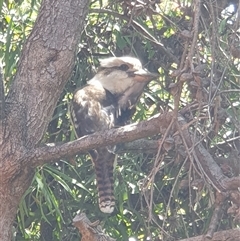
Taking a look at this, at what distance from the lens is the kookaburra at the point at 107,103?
3.38 metres

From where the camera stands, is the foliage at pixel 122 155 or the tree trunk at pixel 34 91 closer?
the tree trunk at pixel 34 91

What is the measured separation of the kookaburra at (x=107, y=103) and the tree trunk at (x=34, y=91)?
0.59m

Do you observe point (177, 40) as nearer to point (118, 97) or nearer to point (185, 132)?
point (118, 97)

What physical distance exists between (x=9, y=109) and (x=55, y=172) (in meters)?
0.63

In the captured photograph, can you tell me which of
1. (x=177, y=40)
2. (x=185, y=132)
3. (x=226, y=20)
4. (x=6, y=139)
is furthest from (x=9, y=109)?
(x=177, y=40)

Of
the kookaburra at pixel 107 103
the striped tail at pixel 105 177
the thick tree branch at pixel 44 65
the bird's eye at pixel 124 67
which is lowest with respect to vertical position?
the striped tail at pixel 105 177

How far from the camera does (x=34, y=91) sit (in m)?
2.81

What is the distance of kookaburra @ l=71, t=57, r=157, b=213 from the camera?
11.1ft

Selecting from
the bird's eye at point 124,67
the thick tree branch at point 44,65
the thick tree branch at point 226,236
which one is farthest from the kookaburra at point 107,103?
the thick tree branch at point 226,236

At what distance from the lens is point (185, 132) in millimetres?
2574

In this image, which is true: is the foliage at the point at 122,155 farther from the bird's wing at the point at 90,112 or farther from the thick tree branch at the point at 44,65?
the thick tree branch at the point at 44,65

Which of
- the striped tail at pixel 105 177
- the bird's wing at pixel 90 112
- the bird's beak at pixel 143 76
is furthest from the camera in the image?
the bird's beak at pixel 143 76

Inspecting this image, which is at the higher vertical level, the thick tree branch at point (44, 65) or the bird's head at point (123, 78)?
the thick tree branch at point (44, 65)

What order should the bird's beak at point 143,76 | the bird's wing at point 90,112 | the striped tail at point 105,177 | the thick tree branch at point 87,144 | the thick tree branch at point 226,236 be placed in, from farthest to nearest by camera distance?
the bird's beak at point 143,76 < the bird's wing at point 90,112 < the striped tail at point 105,177 < the thick tree branch at point 87,144 < the thick tree branch at point 226,236
